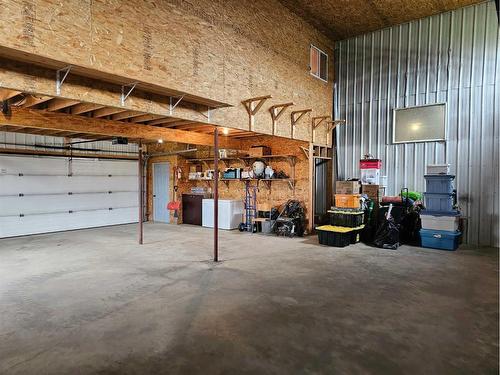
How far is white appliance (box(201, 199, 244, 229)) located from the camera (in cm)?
1022

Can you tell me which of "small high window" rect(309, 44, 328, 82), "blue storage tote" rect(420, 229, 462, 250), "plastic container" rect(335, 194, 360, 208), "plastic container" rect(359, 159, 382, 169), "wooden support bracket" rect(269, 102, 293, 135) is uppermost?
"small high window" rect(309, 44, 328, 82)

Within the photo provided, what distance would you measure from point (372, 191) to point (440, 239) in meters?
1.95

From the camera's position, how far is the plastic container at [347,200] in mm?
7746

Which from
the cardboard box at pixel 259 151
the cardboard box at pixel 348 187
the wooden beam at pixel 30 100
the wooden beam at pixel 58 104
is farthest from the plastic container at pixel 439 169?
the wooden beam at pixel 30 100

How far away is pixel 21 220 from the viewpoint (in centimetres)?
909

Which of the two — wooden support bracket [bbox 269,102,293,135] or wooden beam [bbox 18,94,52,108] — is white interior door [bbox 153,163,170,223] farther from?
wooden beam [bbox 18,94,52,108]

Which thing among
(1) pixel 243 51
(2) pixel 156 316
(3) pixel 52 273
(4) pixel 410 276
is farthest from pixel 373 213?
(3) pixel 52 273

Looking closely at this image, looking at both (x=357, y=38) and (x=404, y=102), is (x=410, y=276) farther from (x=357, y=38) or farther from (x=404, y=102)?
(x=357, y=38)

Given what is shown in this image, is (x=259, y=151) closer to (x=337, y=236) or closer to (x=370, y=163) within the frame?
(x=370, y=163)

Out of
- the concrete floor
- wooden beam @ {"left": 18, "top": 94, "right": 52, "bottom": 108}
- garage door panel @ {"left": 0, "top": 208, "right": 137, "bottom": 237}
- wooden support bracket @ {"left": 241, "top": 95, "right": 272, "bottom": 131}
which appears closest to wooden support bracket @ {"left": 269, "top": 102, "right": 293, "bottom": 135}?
wooden support bracket @ {"left": 241, "top": 95, "right": 272, "bottom": 131}

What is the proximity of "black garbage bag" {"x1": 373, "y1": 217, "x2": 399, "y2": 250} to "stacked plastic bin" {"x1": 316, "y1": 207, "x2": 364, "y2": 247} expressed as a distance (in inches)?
22.6

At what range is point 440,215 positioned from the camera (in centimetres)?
717

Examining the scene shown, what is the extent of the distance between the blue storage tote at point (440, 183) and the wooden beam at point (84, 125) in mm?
5897

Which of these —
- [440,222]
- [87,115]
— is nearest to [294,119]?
[440,222]
